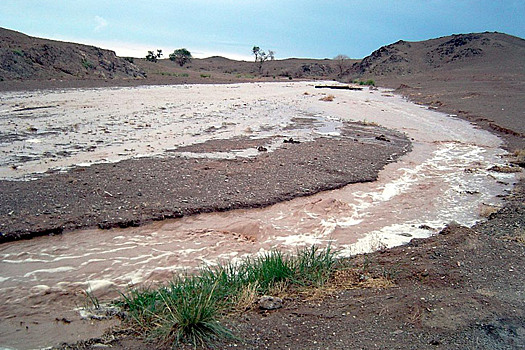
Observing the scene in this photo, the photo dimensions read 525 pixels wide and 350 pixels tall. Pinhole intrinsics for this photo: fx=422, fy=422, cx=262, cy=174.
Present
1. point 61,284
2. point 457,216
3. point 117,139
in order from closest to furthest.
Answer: point 61,284, point 457,216, point 117,139

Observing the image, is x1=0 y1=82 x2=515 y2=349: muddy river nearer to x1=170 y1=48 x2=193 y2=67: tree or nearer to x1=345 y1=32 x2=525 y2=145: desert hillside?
x1=345 y1=32 x2=525 y2=145: desert hillside

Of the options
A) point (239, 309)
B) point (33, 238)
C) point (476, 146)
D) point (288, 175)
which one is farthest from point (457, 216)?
point (476, 146)

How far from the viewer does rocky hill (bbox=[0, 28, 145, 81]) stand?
30058mm

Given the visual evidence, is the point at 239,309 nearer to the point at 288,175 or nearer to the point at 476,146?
the point at 288,175

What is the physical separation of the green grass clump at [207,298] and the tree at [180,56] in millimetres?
90870

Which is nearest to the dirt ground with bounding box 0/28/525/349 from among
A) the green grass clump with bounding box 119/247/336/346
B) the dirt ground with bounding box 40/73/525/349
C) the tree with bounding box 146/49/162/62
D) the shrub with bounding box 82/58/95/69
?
the dirt ground with bounding box 40/73/525/349

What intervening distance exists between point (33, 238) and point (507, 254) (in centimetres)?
642


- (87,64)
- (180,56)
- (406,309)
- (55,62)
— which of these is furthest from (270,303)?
(180,56)

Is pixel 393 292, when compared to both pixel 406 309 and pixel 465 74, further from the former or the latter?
pixel 465 74

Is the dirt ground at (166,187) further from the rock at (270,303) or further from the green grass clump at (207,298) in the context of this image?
the rock at (270,303)

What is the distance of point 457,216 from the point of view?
785cm

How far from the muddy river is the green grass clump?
1.73 ft

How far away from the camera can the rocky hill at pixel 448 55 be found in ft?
179

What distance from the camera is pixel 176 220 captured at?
22.8 ft
